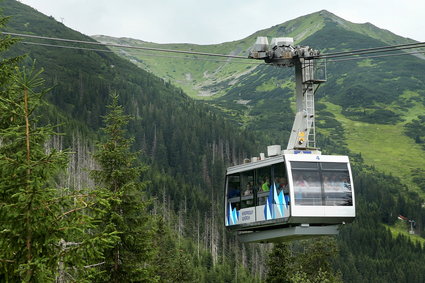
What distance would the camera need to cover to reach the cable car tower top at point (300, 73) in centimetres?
3130

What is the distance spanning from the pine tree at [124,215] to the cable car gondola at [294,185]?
14.4ft

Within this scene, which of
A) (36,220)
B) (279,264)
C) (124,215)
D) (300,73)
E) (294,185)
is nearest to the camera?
(36,220)

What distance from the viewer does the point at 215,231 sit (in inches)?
7712

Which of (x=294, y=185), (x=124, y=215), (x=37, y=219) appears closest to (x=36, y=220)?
(x=37, y=219)

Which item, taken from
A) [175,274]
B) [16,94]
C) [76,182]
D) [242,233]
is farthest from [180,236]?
[16,94]

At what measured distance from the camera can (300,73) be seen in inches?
1257

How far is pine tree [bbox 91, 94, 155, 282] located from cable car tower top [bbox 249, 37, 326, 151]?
24.2 ft

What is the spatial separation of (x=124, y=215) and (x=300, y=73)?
1030 centimetres

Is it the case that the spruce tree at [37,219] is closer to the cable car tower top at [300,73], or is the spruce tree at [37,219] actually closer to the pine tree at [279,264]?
the cable car tower top at [300,73]

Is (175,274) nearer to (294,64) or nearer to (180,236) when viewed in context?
(294,64)

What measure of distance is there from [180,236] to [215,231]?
18228 millimetres

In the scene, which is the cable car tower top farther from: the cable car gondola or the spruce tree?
the spruce tree

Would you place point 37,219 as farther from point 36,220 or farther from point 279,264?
point 279,264

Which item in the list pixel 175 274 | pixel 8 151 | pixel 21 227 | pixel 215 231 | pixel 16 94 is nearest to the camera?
pixel 21 227
